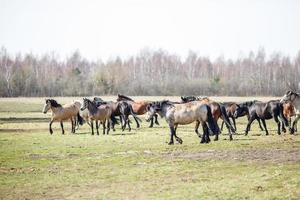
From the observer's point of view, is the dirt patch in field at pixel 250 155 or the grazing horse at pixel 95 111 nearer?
the dirt patch in field at pixel 250 155

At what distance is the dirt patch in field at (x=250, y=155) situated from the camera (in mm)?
16141

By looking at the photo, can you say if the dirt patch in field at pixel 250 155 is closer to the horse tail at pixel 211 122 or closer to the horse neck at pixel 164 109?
the horse tail at pixel 211 122

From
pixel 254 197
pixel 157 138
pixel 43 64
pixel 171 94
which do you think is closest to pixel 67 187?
pixel 254 197

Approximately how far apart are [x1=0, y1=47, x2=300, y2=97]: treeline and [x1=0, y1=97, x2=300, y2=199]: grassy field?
76693 mm

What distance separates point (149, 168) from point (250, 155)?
13.1 feet

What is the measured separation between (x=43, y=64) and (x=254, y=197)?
443 ft

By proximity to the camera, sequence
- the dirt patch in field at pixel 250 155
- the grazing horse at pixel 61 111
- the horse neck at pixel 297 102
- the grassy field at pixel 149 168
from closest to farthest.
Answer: the grassy field at pixel 149 168, the dirt patch in field at pixel 250 155, the horse neck at pixel 297 102, the grazing horse at pixel 61 111

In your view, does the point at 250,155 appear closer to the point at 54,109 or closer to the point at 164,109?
the point at 164,109

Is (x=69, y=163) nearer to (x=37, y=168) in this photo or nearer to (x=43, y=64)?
(x=37, y=168)

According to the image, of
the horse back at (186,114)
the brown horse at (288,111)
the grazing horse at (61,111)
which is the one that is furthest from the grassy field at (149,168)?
the brown horse at (288,111)

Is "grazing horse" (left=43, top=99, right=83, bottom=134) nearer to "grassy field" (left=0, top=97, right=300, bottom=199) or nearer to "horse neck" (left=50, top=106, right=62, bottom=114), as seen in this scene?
"horse neck" (left=50, top=106, right=62, bottom=114)

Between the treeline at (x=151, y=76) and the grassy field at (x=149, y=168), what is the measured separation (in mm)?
76693

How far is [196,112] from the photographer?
2122cm

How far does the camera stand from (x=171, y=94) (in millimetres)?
101375
